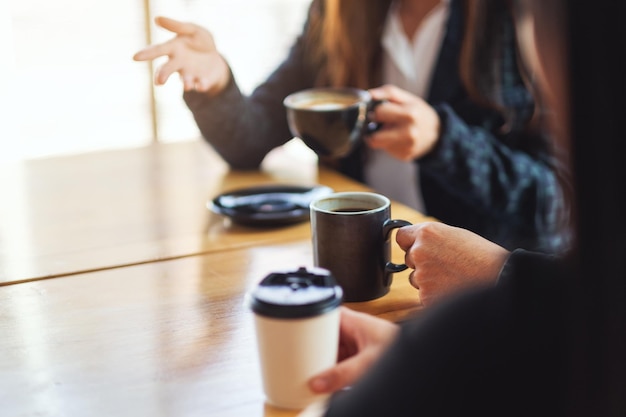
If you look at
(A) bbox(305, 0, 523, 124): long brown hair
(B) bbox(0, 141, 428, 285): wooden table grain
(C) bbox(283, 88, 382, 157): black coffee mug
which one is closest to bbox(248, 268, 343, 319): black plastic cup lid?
(B) bbox(0, 141, 428, 285): wooden table grain

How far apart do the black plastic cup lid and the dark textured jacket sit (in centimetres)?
81

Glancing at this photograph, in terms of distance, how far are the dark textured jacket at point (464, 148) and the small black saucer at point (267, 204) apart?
0.68ft

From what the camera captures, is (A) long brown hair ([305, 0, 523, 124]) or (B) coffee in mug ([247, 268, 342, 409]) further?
(A) long brown hair ([305, 0, 523, 124])

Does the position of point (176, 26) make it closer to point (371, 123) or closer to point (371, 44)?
point (371, 123)

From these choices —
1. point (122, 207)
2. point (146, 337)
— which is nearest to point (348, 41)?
point (122, 207)

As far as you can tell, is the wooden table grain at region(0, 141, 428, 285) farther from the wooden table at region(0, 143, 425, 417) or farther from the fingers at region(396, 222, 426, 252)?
the fingers at region(396, 222, 426, 252)

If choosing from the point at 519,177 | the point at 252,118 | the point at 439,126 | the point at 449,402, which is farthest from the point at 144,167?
the point at 449,402

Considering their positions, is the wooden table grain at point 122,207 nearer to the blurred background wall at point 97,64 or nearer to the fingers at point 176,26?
the fingers at point 176,26

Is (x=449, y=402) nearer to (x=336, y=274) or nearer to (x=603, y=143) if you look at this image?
(x=603, y=143)

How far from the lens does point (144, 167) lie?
177 cm

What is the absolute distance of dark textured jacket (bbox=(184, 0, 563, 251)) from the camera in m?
1.60

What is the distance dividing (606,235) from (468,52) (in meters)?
1.26

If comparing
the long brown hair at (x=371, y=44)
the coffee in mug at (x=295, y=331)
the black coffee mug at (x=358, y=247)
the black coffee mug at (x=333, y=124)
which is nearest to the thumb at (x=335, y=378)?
the coffee in mug at (x=295, y=331)

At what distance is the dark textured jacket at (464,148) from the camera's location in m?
1.60
